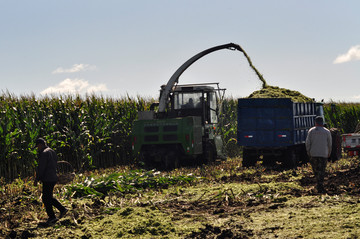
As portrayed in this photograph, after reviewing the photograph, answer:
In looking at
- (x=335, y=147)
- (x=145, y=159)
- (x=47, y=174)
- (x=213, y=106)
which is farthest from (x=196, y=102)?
(x=47, y=174)

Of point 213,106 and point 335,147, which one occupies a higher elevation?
point 213,106

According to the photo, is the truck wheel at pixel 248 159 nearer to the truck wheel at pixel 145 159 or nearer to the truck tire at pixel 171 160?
the truck tire at pixel 171 160

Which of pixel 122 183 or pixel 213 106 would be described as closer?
pixel 122 183

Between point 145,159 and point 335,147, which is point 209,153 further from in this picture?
point 335,147

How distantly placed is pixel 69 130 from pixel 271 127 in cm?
710

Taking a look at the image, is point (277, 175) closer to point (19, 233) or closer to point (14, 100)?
point (19, 233)

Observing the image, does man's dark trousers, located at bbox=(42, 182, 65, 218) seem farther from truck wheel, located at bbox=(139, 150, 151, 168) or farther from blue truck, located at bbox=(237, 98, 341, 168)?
blue truck, located at bbox=(237, 98, 341, 168)

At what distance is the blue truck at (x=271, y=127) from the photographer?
54.1ft

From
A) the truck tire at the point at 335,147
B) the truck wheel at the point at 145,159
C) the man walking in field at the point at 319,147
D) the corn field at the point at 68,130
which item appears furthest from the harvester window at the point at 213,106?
the man walking in field at the point at 319,147

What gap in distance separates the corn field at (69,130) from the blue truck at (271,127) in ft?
18.0

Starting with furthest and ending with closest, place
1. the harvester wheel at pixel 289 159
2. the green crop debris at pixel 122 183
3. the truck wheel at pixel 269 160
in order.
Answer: the truck wheel at pixel 269 160
the harvester wheel at pixel 289 159
the green crop debris at pixel 122 183

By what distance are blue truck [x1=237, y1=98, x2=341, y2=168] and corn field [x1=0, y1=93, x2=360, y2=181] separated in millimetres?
5479

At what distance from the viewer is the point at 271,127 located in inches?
658

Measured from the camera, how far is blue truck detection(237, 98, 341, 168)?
54.1 feet
